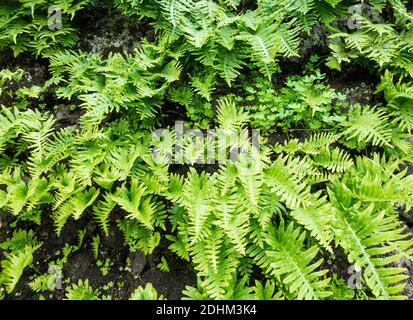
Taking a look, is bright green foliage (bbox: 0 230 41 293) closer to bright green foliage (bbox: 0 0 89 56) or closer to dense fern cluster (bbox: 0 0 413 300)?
dense fern cluster (bbox: 0 0 413 300)

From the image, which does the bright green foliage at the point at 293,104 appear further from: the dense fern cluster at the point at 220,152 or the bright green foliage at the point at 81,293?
the bright green foliage at the point at 81,293

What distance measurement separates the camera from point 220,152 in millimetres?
3410

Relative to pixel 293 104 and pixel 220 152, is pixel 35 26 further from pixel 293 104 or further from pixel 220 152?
pixel 293 104

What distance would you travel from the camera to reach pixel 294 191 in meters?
2.98

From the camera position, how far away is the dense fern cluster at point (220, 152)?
3.00 m

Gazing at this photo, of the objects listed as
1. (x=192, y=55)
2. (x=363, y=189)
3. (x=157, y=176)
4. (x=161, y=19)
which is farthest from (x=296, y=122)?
(x=161, y=19)

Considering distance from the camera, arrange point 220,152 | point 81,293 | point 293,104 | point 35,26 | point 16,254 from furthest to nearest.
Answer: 1. point 35,26
2. point 293,104
3. point 16,254
4. point 220,152
5. point 81,293

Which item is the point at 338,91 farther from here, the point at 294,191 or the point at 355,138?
the point at 294,191

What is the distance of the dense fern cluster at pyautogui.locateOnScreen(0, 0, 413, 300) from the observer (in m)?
3.00

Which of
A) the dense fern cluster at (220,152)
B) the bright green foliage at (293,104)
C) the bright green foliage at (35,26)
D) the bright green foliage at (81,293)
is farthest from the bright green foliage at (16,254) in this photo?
the bright green foliage at (293,104)

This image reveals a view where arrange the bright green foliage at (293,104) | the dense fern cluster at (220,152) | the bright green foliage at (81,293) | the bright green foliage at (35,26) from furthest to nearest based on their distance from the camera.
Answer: the bright green foliage at (35,26) < the bright green foliage at (293,104) < the bright green foliage at (81,293) < the dense fern cluster at (220,152)

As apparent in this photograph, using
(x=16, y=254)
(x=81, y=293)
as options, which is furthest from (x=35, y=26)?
(x=81, y=293)
